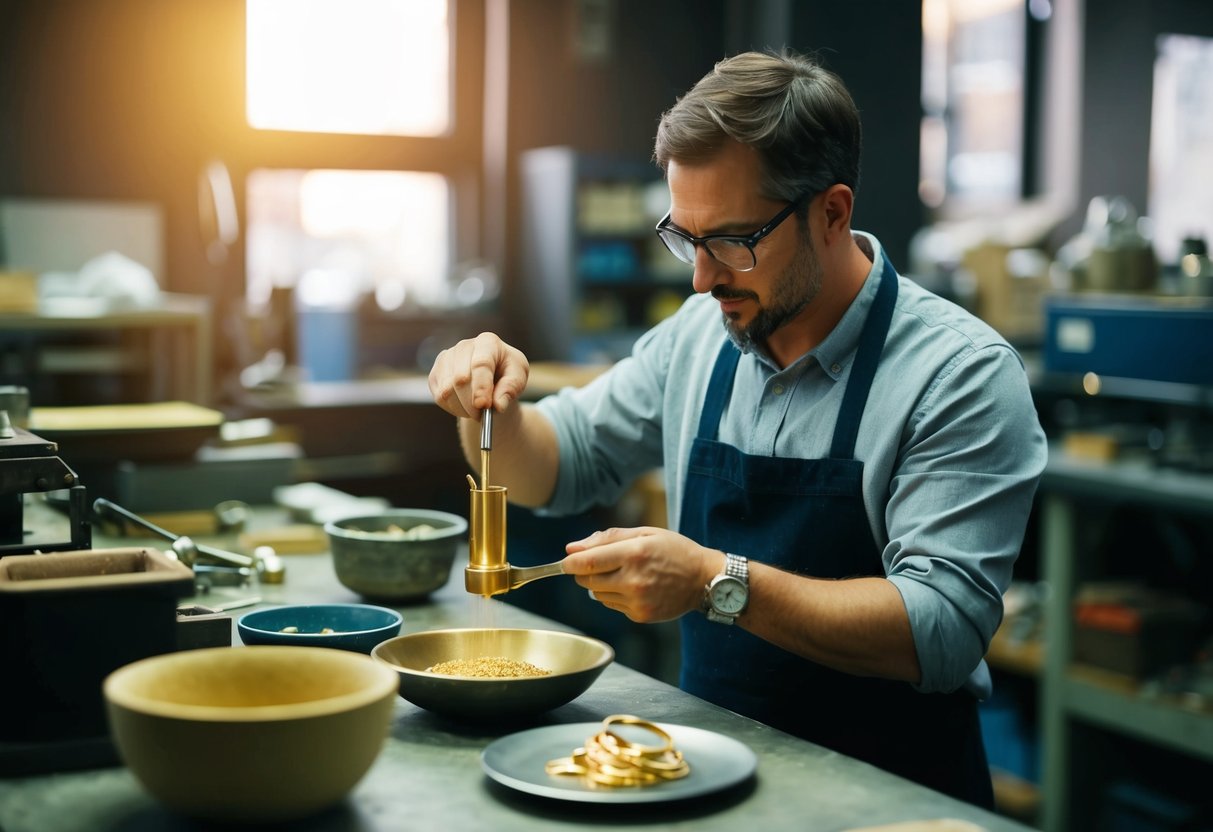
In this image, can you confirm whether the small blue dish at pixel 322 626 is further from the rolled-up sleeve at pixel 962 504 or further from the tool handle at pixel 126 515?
the rolled-up sleeve at pixel 962 504

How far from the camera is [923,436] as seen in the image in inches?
75.2

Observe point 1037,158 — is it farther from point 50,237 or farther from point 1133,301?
point 50,237

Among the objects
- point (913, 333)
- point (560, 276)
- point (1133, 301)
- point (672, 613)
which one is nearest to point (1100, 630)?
point (1133, 301)

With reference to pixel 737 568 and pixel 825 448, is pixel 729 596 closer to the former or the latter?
pixel 737 568

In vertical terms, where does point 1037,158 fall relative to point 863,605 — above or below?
above

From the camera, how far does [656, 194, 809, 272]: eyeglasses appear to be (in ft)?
6.46

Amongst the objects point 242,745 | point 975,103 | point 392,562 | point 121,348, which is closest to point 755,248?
point 392,562

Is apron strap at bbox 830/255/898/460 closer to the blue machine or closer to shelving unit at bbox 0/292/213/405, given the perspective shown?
the blue machine

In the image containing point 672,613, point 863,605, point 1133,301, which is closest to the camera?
point 672,613

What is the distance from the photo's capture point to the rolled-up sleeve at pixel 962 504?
1.77m

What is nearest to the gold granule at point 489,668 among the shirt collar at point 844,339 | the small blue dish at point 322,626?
the small blue dish at point 322,626

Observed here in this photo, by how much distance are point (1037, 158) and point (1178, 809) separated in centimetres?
577

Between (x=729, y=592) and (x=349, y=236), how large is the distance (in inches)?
221

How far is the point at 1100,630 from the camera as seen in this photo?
3949 mm
